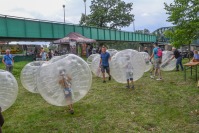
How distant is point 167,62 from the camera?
15.6m

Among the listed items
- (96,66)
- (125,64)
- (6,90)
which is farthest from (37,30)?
(6,90)

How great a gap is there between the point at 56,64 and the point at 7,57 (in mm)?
7606

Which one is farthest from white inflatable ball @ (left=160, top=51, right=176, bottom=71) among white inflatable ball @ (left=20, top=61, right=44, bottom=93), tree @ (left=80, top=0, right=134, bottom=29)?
tree @ (left=80, top=0, right=134, bottom=29)

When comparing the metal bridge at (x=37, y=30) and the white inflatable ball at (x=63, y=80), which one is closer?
the white inflatable ball at (x=63, y=80)

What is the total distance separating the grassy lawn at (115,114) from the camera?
18.3 ft

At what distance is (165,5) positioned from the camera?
19312 millimetres

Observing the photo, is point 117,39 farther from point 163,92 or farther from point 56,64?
point 56,64

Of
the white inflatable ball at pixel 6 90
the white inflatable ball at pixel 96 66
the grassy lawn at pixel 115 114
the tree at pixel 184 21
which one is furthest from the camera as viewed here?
A: the tree at pixel 184 21

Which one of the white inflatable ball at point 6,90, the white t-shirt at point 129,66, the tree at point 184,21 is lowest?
the white inflatable ball at point 6,90

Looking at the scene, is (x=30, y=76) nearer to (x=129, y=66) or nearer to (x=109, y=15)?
(x=129, y=66)

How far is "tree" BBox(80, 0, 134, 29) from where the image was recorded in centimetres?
5538

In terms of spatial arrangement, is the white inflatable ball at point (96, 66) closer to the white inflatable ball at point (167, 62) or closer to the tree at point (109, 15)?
the white inflatable ball at point (167, 62)

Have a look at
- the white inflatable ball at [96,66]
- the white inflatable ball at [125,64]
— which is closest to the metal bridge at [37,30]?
the white inflatable ball at [96,66]

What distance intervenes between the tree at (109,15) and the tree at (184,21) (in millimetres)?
37729
